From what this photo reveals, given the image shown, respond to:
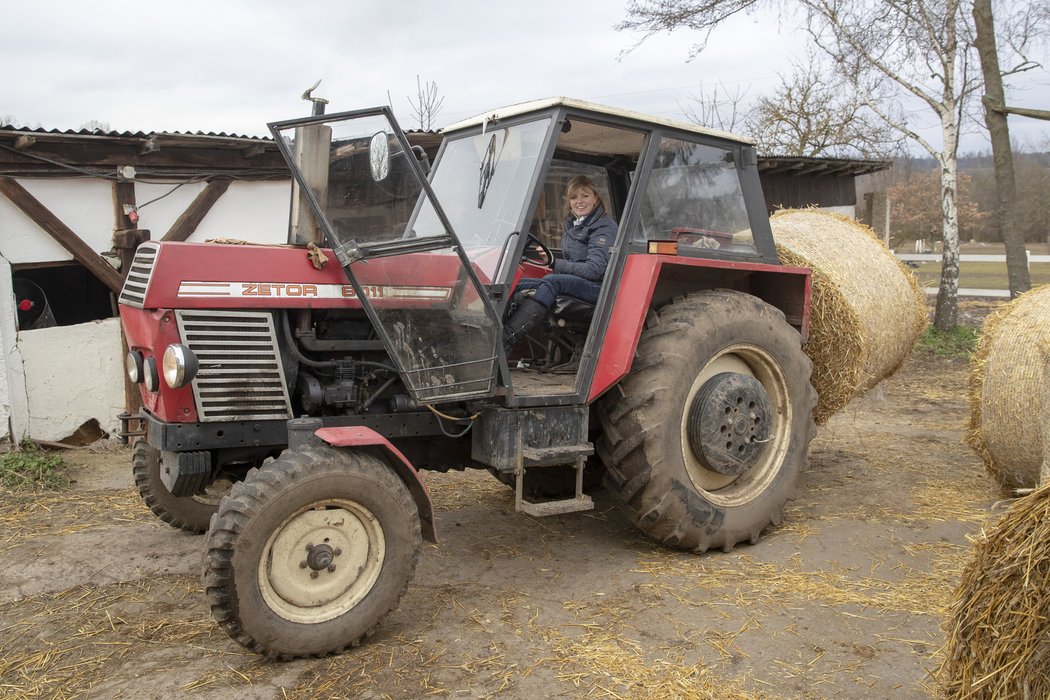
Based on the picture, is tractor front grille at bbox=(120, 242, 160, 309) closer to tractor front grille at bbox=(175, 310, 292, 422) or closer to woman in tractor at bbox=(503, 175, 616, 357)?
tractor front grille at bbox=(175, 310, 292, 422)

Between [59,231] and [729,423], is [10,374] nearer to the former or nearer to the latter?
[59,231]

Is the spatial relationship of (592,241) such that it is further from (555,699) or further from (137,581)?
(137,581)

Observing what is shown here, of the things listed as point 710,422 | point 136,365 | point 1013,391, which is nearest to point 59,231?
point 136,365

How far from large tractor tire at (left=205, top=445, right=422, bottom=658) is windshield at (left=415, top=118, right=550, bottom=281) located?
1.20 m

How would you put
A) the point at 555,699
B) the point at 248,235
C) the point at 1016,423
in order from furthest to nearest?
the point at 248,235, the point at 1016,423, the point at 555,699

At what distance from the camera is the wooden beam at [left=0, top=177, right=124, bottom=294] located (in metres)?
7.02

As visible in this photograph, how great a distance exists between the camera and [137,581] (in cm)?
441

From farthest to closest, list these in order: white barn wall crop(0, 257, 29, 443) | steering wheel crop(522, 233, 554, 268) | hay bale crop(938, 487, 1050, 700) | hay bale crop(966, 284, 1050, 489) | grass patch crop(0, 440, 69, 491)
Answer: white barn wall crop(0, 257, 29, 443) → grass patch crop(0, 440, 69, 491) → hay bale crop(966, 284, 1050, 489) → steering wheel crop(522, 233, 554, 268) → hay bale crop(938, 487, 1050, 700)

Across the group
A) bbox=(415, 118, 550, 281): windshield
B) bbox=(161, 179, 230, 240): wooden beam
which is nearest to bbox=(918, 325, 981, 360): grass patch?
bbox=(415, 118, 550, 281): windshield

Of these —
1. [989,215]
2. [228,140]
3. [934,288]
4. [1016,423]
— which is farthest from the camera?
[989,215]

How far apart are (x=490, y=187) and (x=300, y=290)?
1.14m

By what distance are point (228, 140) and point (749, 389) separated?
523 centimetres

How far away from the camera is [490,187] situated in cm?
446

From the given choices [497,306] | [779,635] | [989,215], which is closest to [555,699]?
[779,635]
